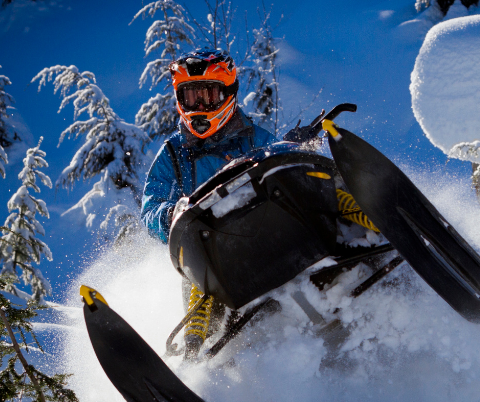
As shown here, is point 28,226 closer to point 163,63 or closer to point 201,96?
point 163,63

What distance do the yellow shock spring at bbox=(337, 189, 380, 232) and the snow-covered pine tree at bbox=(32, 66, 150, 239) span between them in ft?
28.8

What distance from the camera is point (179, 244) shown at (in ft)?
7.73

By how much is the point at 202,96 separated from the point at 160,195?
109 cm

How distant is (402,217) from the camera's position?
208 centimetres

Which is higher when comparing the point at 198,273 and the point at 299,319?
the point at 198,273

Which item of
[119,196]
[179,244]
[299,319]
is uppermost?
[119,196]

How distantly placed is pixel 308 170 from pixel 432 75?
8.85m

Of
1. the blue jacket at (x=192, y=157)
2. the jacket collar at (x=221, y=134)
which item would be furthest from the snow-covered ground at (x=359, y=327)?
the jacket collar at (x=221, y=134)

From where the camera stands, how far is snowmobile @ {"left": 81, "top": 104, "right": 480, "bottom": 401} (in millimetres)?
2061

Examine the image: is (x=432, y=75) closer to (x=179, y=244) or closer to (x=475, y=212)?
(x=475, y=212)

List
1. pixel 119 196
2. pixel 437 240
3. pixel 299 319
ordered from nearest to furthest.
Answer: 1. pixel 437 240
2. pixel 299 319
3. pixel 119 196

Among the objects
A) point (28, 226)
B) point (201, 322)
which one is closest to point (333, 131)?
point (201, 322)

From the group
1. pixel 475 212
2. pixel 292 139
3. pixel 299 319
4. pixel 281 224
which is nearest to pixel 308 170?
pixel 281 224

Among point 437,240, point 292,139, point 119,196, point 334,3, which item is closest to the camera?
point 437,240
